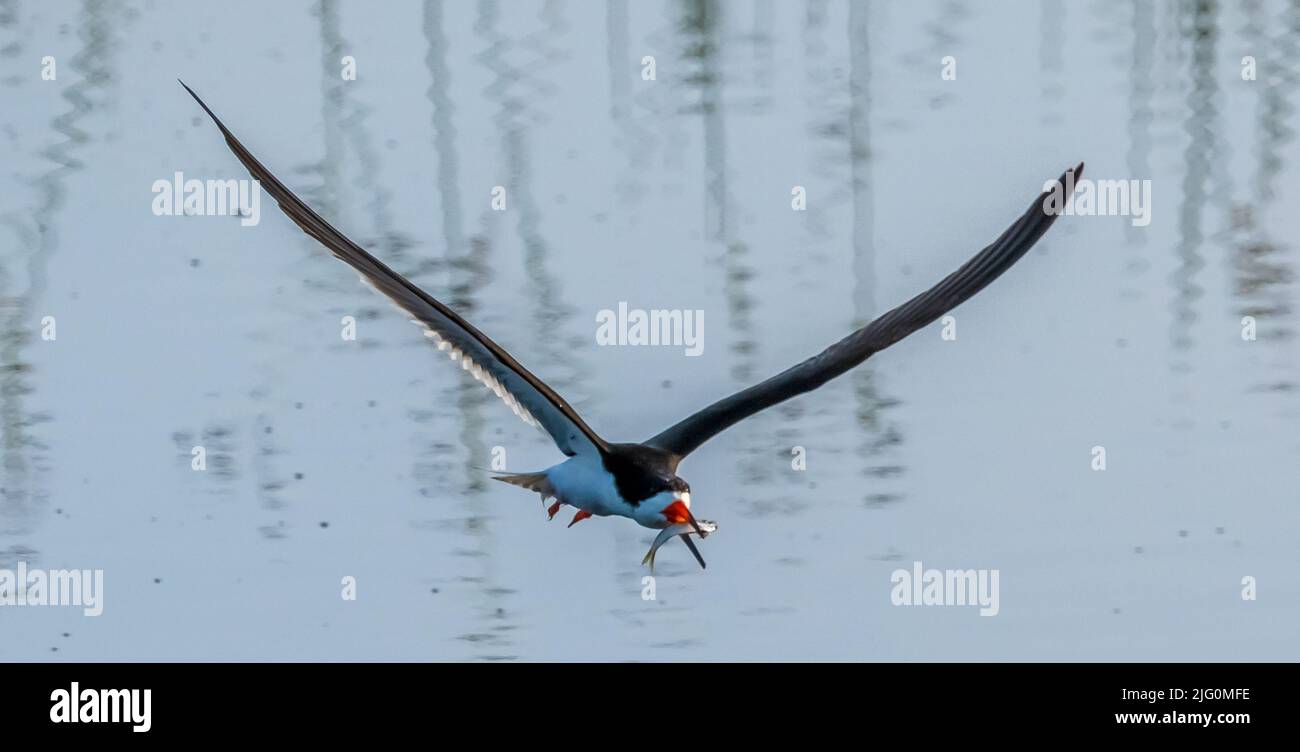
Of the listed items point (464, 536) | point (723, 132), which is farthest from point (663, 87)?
point (464, 536)

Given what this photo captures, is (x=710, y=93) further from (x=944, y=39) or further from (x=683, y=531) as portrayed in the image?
(x=683, y=531)

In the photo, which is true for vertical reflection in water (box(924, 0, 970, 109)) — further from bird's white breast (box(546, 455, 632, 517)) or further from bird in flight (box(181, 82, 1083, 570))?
bird's white breast (box(546, 455, 632, 517))

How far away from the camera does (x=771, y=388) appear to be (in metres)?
4.02

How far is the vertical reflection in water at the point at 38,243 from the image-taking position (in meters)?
4.55

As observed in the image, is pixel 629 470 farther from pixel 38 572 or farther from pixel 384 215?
pixel 38 572

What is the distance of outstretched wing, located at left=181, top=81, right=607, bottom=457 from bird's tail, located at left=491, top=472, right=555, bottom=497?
12 centimetres

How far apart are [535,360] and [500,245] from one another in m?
0.34

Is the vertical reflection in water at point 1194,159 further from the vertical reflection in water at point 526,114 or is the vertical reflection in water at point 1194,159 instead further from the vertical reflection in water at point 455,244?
the vertical reflection in water at point 455,244

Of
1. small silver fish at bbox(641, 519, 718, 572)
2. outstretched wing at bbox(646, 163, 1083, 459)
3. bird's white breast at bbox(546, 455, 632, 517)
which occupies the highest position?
outstretched wing at bbox(646, 163, 1083, 459)

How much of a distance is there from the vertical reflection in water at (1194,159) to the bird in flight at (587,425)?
0.55m

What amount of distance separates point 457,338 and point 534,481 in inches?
17.4

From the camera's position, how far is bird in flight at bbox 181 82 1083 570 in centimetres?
366

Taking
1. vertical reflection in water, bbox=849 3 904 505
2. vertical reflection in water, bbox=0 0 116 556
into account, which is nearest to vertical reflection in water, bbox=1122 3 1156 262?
vertical reflection in water, bbox=849 3 904 505

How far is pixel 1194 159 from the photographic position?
4559 mm
